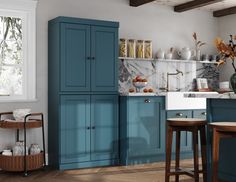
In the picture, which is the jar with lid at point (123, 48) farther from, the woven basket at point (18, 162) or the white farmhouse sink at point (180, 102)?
the woven basket at point (18, 162)

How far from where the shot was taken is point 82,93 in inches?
211

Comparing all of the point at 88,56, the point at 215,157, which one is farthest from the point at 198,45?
the point at 215,157

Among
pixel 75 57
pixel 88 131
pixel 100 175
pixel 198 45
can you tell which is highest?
pixel 198 45

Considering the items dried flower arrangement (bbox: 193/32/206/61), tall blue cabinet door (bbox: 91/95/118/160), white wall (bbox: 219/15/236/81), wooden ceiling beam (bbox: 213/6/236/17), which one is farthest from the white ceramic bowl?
wooden ceiling beam (bbox: 213/6/236/17)

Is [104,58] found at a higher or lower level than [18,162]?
higher

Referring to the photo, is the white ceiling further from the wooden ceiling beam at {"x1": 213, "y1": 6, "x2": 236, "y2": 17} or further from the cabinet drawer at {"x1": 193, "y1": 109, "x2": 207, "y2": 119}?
the cabinet drawer at {"x1": 193, "y1": 109, "x2": 207, "y2": 119}

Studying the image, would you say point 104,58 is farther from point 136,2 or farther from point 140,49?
point 136,2

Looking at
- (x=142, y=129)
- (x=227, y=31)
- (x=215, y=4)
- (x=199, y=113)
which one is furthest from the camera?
(x=227, y=31)

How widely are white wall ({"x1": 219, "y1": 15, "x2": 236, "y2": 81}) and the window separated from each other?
11.9 ft

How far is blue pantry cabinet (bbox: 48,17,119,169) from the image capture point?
17.2ft

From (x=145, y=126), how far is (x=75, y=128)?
103cm

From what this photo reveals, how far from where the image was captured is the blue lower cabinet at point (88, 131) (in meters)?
5.26

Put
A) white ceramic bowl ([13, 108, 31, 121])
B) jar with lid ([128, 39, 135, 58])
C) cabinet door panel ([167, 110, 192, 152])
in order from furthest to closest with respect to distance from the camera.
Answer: jar with lid ([128, 39, 135, 58]) < cabinet door panel ([167, 110, 192, 152]) < white ceramic bowl ([13, 108, 31, 121])

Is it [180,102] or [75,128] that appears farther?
[180,102]
